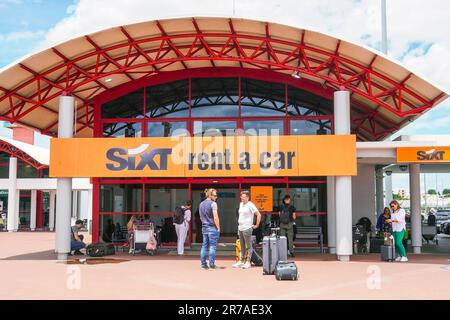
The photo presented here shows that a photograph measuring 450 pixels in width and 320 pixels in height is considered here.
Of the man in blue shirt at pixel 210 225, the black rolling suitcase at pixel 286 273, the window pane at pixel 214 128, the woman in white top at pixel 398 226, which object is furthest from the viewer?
the window pane at pixel 214 128

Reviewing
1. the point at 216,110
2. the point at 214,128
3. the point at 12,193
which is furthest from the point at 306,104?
the point at 12,193

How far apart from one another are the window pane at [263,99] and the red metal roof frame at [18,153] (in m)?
19.3

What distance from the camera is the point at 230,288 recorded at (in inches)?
352

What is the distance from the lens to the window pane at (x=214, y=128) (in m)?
17.0

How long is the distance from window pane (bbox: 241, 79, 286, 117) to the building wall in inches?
197

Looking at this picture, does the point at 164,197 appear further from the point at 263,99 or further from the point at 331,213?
the point at 331,213

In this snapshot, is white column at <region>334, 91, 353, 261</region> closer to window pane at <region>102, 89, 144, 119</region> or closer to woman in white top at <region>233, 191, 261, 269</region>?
woman in white top at <region>233, 191, 261, 269</region>

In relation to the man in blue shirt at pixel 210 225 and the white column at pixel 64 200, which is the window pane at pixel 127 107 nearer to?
the white column at pixel 64 200

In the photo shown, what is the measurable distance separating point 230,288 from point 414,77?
8.00 metres

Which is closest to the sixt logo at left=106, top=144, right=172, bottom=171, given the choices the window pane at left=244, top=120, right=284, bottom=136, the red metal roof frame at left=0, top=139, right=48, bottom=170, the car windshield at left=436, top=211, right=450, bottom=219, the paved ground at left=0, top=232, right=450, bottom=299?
the paved ground at left=0, top=232, right=450, bottom=299

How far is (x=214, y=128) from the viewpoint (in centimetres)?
1706

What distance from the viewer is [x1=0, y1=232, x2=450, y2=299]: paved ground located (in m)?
8.34

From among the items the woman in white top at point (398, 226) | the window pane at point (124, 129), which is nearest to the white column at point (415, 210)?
the woman in white top at point (398, 226)
